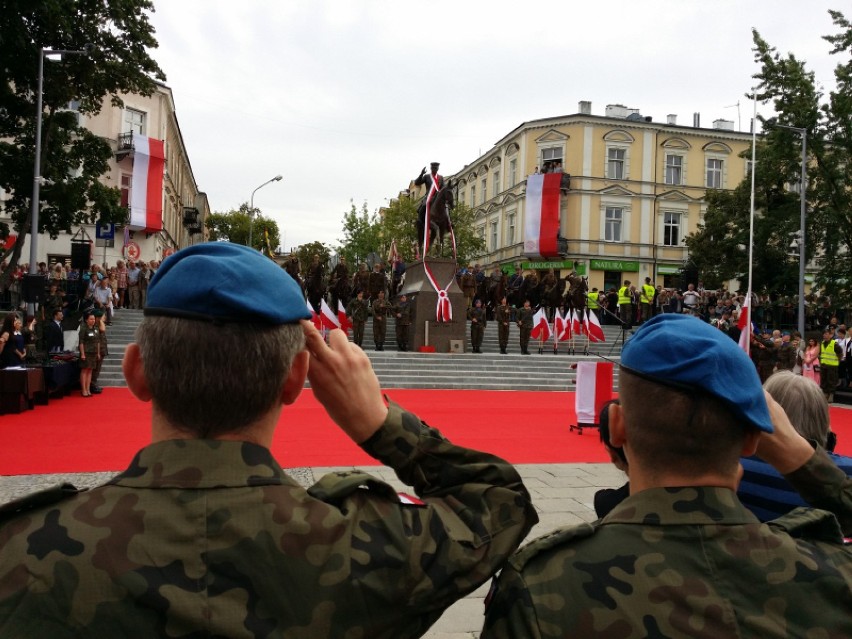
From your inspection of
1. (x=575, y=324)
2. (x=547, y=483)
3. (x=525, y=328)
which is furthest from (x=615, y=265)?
(x=547, y=483)

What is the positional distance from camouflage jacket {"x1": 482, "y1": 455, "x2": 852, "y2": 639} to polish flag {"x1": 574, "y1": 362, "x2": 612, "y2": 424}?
9.41 metres

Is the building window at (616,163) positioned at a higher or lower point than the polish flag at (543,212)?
higher

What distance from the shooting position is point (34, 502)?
127 cm

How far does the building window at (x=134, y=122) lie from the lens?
4234 cm

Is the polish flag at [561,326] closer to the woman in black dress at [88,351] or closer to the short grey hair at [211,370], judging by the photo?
the woman in black dress at [88,351]

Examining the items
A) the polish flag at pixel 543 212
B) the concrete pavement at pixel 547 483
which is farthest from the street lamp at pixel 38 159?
the polish flag at pixel 543 212

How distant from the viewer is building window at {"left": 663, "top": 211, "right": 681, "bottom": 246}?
48.8 m

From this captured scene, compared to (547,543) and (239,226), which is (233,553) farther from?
(239,226)

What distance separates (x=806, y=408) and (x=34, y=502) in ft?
7.39

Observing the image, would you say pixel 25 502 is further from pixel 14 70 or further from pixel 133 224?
pixel 133 224

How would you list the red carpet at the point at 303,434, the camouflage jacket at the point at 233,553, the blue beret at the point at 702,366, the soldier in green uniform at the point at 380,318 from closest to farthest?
the camouflage jacket at the point at 233,553 < the blue beret at the point at 702,366 < the red carpet at the point at 303,434 < the soldier in green uniform at the point at 380,318

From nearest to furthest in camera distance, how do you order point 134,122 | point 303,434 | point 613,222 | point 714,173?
point 303,434
point 134,122
point 613,222
point 714,173

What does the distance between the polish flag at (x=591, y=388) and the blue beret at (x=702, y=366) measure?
30.6 ft

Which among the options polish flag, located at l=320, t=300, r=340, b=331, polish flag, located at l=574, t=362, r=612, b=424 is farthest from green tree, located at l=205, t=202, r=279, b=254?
polish flag, located at l=574, t=362, r=612, b=424
